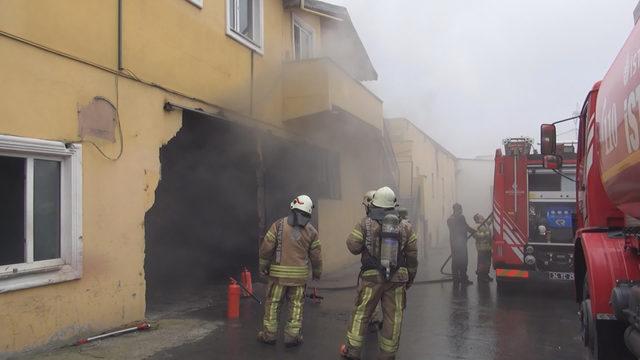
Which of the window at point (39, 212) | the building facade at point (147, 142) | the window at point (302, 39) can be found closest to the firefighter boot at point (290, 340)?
the building facade at point (147, 142)

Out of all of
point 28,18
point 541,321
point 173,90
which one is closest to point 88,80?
point 28,18

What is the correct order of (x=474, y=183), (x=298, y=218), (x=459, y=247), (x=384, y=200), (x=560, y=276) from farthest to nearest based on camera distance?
1. (x=474, y=183)
2. (x=459, y=247)
3. (x=560, y=276)
4. (x=298, y=218)
5. (x=384, y=200)

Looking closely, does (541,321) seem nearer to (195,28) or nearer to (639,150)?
(639,150)

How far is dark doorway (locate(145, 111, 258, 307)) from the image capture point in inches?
309

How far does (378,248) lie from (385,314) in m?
0.59

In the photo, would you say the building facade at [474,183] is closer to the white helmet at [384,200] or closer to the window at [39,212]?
the white helmet at [384,200]

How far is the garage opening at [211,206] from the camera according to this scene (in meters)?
7.82

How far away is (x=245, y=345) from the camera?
5059 millimetres

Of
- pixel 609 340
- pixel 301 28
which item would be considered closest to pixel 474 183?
pixel 301 28

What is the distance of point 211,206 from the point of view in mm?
8680

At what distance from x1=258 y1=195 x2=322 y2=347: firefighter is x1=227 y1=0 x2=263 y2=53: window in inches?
147

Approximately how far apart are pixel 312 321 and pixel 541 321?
2.95 meters

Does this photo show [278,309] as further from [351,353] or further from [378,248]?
[378,248]

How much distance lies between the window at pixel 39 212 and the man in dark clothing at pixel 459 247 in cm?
653
